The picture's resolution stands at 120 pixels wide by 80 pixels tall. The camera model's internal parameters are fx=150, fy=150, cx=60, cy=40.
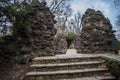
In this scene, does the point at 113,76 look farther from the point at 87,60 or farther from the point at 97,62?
the point at 87,60

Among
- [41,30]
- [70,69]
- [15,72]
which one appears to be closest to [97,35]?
[41,30]

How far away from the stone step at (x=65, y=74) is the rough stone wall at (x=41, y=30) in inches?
75.9

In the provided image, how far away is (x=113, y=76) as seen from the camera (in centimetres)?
454

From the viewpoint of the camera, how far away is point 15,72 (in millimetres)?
4879

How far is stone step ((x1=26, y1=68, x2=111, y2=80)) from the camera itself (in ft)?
14.9

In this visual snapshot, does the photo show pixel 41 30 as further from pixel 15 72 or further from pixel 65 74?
pixel 65 74

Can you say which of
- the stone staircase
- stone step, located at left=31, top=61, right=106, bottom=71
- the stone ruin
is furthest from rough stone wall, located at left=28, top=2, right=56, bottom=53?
the stone ruin

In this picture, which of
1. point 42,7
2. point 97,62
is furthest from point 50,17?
point 97,62

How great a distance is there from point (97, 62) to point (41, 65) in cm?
194

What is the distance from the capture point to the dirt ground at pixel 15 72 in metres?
4.57

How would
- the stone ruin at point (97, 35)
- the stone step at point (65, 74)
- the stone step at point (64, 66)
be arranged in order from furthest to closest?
the stone ruin at point (97, 35), the stone step at point (64, 66), the stone step at point (65, 74)

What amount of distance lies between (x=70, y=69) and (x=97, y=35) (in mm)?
3073

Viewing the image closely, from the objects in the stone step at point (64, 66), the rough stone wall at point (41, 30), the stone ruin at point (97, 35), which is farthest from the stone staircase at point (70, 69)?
the stone ruin at point (97, 35)

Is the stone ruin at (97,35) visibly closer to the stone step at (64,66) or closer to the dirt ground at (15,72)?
the stone step at (64,66)
